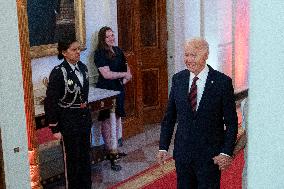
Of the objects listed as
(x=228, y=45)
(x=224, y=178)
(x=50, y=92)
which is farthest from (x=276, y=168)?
(x=228, y=45)

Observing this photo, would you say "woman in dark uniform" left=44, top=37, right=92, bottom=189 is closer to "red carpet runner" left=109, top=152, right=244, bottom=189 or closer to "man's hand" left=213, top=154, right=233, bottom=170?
"red carpet runner" left=109, top=152, right=244, bottom=189

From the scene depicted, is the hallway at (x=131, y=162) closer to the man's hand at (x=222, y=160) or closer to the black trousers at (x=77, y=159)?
the black trousers at (x=77, y=159)

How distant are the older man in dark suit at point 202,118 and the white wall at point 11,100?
125cm

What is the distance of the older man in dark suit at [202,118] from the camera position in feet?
9.87

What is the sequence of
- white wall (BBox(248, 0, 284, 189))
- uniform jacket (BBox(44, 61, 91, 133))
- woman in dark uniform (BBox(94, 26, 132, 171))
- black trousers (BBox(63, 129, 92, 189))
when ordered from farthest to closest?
Result: woman in dark uniform (BBox(94, 26, 132, 171))
black trousers (BBox(63, 129, 92, 189))
uniform jacket (BBox(44, 61, 91, 133))
white wall (BBox(248, 0, 284, 189))

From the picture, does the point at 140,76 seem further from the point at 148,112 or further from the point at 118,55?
the point at 118,55

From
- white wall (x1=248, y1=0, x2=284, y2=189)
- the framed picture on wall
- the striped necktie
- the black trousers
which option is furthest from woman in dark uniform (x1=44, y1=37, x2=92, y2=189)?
white wall (x1=248, y1=0, x2=284, y2=189)

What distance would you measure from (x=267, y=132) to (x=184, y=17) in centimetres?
750

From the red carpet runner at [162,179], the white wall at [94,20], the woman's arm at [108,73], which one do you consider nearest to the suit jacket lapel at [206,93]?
the red carpet runner at [162,179]

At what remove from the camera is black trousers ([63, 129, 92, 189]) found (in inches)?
172

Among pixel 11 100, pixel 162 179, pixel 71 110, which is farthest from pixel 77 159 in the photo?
pixel 11 100

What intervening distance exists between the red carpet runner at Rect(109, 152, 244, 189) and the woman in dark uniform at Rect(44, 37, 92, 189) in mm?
882

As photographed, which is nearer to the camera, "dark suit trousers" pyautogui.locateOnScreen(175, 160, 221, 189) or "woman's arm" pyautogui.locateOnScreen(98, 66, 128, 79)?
"dark suit trousers" pyautogui.locateOnScreen(175, 160, 221, 189)

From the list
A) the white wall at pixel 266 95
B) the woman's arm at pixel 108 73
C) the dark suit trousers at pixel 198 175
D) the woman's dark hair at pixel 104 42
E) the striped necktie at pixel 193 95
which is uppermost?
the white wall at pixel 266 95
